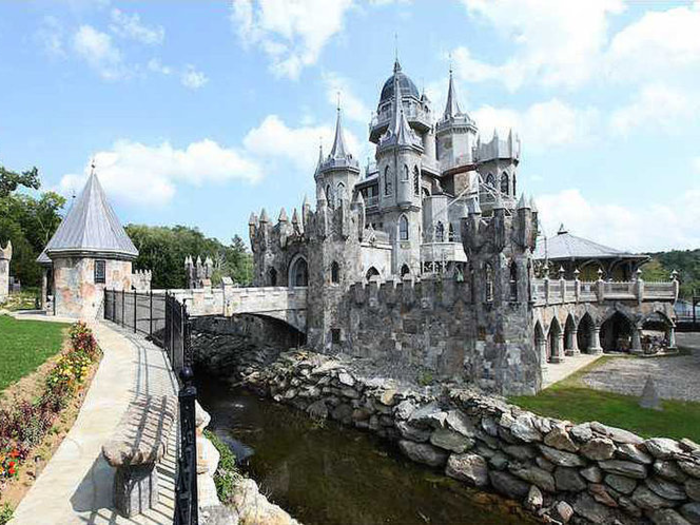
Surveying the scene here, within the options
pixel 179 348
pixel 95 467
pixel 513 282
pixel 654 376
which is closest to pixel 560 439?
pixel 513 282

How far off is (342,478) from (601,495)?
29.3 ft

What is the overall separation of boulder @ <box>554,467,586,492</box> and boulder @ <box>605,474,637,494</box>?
2.57 feet

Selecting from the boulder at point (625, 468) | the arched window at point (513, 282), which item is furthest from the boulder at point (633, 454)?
the arched window at point (513, 282)

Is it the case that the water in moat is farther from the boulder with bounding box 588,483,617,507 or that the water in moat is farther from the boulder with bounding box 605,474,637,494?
the boulder with bounding box 605,474,637,494

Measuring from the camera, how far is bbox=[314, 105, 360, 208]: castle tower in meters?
A: 42.6

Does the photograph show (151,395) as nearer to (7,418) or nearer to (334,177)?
(7,418)

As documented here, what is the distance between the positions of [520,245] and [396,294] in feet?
26.3

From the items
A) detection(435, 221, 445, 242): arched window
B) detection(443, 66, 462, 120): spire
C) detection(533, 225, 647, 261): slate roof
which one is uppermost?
detection(443, 66, 462, 120): spire

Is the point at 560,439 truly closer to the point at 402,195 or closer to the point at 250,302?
the point at 250,302

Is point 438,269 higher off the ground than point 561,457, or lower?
higher

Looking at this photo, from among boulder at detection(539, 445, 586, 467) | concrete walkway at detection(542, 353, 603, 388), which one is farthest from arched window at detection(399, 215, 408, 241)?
boulder at detection(539, 445, 586, 467)

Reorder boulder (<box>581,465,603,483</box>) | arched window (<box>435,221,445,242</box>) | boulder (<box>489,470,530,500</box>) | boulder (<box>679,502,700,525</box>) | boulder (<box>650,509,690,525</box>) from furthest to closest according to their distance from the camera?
arched window (<box>435,221,445,242</box>) < boulder (<box>489,470,530,500</box>) < boulder (<box>581,465,603,483</box>) < boulder (<box>650,509,690,525</box>) < boulder (<box>679,502,700,525</box>)

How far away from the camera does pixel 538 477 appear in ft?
46.0

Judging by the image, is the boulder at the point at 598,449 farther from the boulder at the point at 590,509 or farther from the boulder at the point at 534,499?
the boulder at the point at 534,499
